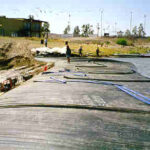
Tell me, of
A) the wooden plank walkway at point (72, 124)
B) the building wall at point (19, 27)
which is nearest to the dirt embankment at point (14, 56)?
the wooden plank walkway at point (72, 124)

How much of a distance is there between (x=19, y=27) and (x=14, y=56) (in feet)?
109

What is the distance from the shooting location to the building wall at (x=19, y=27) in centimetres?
5162

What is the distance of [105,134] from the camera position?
3795 mm

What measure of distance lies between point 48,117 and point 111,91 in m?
3.78

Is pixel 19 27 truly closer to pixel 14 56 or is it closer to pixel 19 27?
pixel 19 27

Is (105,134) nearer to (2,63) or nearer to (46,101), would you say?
(46,101)

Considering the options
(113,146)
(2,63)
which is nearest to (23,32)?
(2,63)

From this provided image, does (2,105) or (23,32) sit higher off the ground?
(23,32)

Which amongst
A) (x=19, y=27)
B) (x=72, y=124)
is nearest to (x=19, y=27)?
(x=19, y=27)

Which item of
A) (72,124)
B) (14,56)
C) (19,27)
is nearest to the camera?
(72,124)

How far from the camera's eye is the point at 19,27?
55938mm

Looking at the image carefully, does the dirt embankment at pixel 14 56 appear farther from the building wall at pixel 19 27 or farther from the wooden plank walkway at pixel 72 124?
the building wall at pixel 19 27

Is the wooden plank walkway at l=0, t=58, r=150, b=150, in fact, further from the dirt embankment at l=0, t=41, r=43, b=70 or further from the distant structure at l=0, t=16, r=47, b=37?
the distant structure at l=0, t=16, r=47, b=37

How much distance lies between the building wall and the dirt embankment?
948 inches
